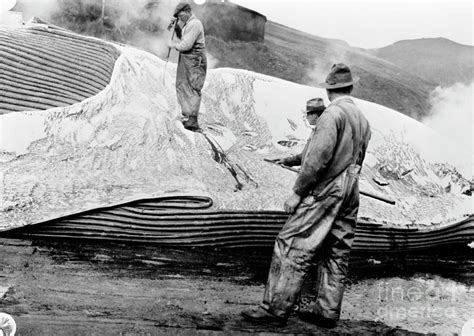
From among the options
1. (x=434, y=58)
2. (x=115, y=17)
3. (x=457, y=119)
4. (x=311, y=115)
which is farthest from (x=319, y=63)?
(x=311, y=115)

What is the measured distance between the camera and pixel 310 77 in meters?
9.46

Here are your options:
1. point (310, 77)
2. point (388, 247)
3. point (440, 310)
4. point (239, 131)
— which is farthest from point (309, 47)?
point (440, 310)

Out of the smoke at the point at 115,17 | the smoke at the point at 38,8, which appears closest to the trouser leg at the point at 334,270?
the smoke at the point at 115,17

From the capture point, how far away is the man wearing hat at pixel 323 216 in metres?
4.67

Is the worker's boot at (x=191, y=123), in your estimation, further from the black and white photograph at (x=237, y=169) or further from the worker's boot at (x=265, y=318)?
the worker's boot at (x=265, y=318)

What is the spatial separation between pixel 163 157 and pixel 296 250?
261 cm

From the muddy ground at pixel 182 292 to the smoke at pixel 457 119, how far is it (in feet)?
6.49

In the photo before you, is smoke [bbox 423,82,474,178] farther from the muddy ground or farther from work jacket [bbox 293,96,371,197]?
work jacket [bbox 293,96,371,197]

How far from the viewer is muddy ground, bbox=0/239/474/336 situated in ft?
14.6

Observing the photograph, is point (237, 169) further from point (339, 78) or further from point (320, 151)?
point (320, 151)

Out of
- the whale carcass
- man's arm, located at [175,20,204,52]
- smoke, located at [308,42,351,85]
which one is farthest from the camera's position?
smoke, located at [308,42,351,85]

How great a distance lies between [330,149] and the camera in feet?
15.3

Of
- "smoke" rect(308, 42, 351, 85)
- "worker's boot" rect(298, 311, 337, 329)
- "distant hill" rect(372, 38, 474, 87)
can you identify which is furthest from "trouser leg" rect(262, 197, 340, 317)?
"distant hill" rect(372, 38, 474, 87)

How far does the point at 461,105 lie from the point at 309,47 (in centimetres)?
202
